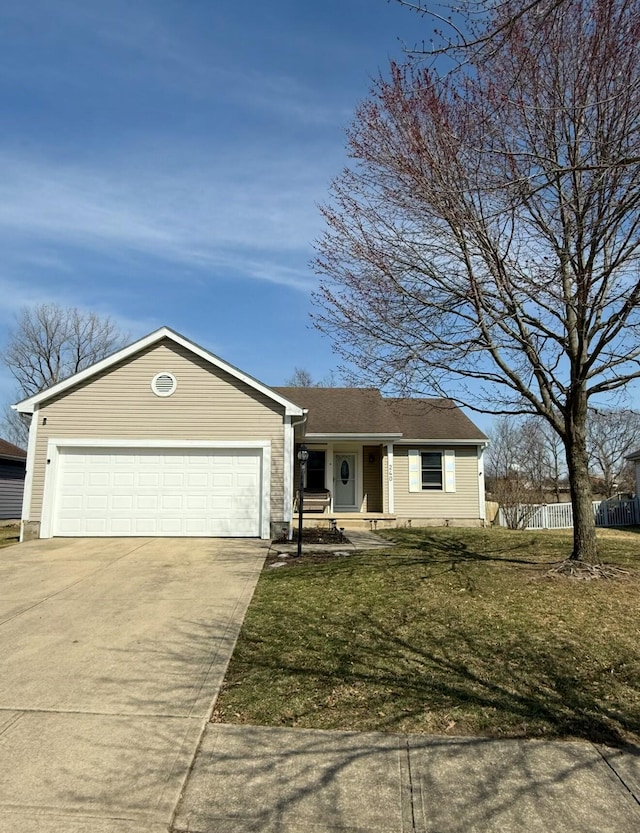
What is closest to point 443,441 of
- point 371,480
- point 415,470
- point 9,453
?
point 415,470

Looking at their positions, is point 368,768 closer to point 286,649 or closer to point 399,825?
point 399,825

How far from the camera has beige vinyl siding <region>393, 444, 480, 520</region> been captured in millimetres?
17859

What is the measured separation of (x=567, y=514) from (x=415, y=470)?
5.87 m

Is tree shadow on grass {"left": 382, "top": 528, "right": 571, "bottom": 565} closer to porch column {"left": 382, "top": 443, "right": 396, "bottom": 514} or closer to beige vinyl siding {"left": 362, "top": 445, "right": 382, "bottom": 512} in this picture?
porch column {"left": 382, "top": 443, "right": 396, "bottom": 514}

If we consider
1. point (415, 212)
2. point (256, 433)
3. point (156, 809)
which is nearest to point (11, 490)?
point (256, 433)

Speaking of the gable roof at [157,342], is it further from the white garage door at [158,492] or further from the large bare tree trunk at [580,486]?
the large bare tree trunk at [580,486]

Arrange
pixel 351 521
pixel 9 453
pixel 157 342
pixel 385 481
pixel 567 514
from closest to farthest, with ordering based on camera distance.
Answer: pixel 157 342, pixel 351 521, pixel 385 481, pixel 567 514, pixel 9 453

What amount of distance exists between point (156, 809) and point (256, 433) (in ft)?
33.3

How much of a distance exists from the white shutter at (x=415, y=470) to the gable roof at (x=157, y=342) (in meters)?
6.35

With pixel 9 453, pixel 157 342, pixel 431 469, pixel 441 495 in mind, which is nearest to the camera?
pixel 157 342

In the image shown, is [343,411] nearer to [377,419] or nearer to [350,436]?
[377,419]

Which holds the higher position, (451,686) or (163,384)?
(163,384)

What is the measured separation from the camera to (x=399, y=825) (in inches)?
110

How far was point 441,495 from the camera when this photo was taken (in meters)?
18.0
